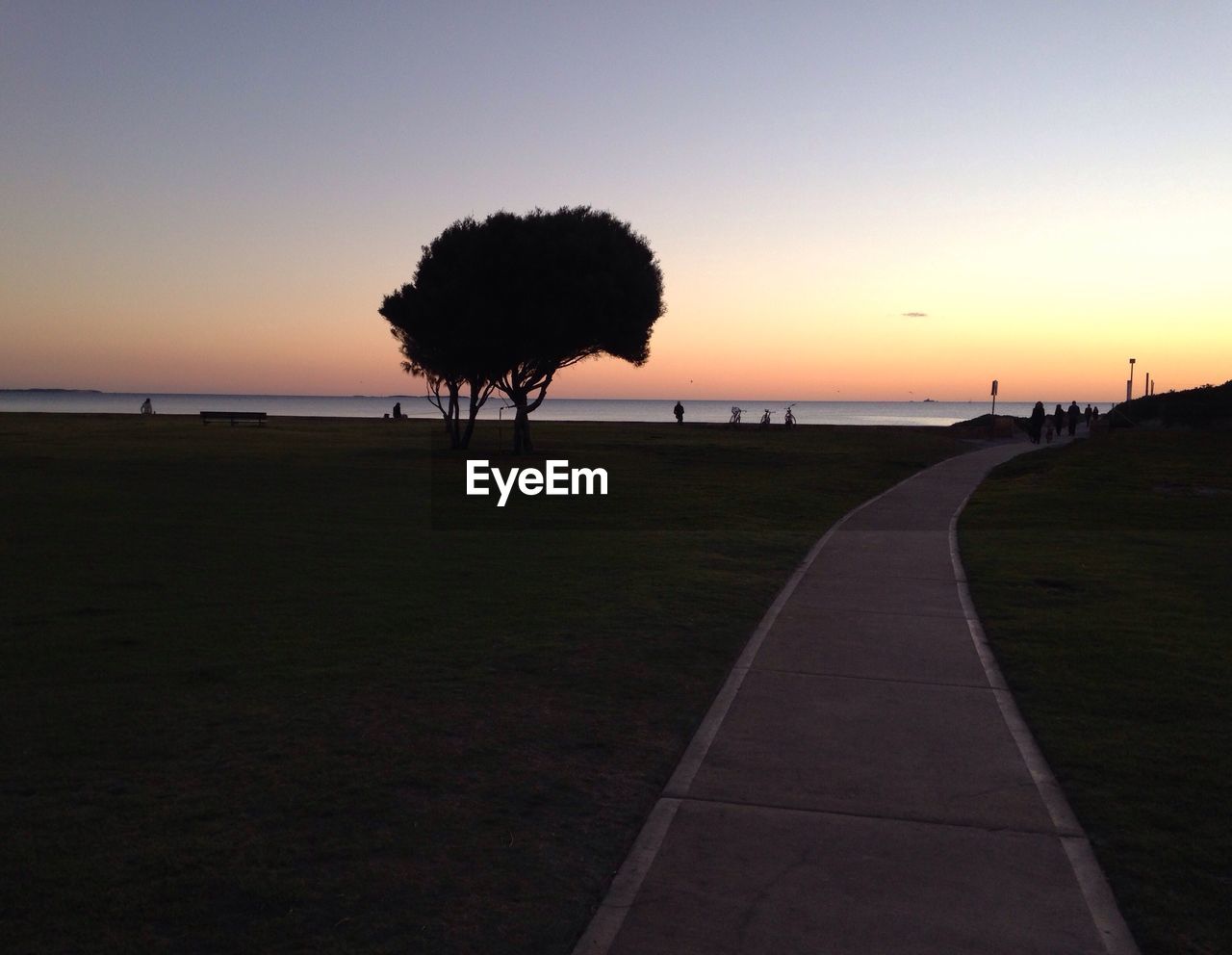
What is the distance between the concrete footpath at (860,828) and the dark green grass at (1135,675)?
0.22 m

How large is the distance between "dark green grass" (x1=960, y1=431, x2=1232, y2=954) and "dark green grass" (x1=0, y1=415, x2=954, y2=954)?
7.19ft

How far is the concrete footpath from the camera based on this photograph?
13.2 ft

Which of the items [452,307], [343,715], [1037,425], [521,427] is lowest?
[343,715]

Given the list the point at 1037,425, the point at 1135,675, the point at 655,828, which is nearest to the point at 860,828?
the point at 655,828

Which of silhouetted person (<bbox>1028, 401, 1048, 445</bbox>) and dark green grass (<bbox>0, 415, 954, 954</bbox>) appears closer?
dark green grass (<bbox>0, 415, 954, 954</bbox>)

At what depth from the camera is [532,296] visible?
36.2 m

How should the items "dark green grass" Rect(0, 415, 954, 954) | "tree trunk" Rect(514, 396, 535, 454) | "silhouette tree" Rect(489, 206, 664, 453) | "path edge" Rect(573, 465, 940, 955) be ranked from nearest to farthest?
"path edge" Rect(573, 465, 940, 955) < "dark green grass" Rect(0, 415, 954, 954) < "silhouette tree" Rect(489, 206, 664, 453) < "tree trunk" Rect(514, 396, 535, 454)

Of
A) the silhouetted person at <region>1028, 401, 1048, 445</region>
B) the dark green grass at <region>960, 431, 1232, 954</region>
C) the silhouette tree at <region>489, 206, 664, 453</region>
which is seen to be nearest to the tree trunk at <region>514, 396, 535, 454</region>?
the silhouette tree at <region>489, 206, 664, 453</region>

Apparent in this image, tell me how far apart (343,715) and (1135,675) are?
5.68 meters

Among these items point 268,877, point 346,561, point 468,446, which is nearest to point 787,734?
point 268,877

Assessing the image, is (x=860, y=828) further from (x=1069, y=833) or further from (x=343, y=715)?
(x=343, y=715)

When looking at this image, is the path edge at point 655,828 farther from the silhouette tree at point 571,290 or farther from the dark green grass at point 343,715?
the silhouette tree at point 571,290

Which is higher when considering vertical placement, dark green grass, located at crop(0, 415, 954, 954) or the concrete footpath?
the concrete footpath

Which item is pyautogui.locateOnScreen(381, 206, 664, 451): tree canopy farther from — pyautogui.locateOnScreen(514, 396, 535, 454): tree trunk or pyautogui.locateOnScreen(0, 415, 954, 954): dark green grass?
pyautogui.locateOnScreen(0, 415, 954, 954): dark green grass
